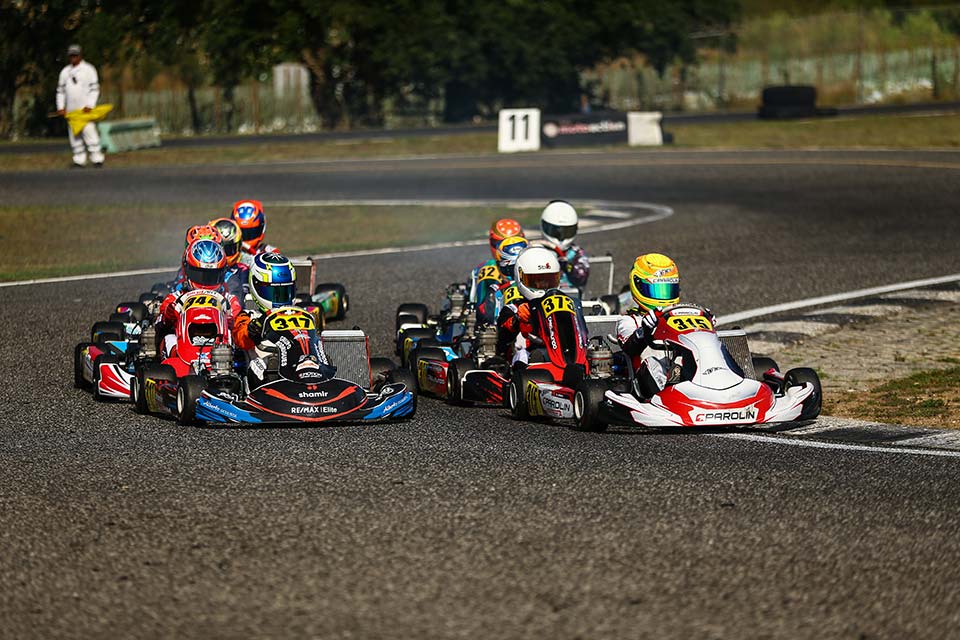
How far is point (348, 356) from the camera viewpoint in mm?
9875

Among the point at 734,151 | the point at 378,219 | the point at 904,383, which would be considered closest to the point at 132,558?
the point at 904,383

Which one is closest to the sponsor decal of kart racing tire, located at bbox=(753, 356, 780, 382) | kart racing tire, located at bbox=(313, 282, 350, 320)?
kart racing tire, located at bbox=(753, 356, 780, 382)

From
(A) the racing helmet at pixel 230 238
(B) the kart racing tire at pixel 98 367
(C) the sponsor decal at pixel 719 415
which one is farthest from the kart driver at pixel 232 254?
(C) the sponsor decal at pixel 719 415

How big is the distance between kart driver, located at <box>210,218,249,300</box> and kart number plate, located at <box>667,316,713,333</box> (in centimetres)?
414

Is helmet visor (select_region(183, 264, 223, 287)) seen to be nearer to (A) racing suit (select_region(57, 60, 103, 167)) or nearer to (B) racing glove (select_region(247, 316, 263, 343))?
(B) racing glove (select_region(247, 316, 263, 343))

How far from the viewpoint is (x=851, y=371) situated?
36.6ft

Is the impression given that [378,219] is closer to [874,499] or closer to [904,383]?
[904,383]

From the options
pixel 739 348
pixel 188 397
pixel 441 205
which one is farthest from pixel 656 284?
pixel 441 205

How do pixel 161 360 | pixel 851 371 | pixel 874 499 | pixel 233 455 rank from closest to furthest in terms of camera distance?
pixel 874 499, pixel 233 455, pixel 161 360, pixel 851 371

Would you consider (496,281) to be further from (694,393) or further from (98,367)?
(694,393)

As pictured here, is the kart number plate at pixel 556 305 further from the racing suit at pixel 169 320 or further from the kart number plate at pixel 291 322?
the racing suit at pixel 169 320

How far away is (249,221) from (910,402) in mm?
6093

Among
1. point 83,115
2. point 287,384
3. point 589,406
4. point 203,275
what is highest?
point 83,115

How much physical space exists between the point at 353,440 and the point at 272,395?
29.4 inches
